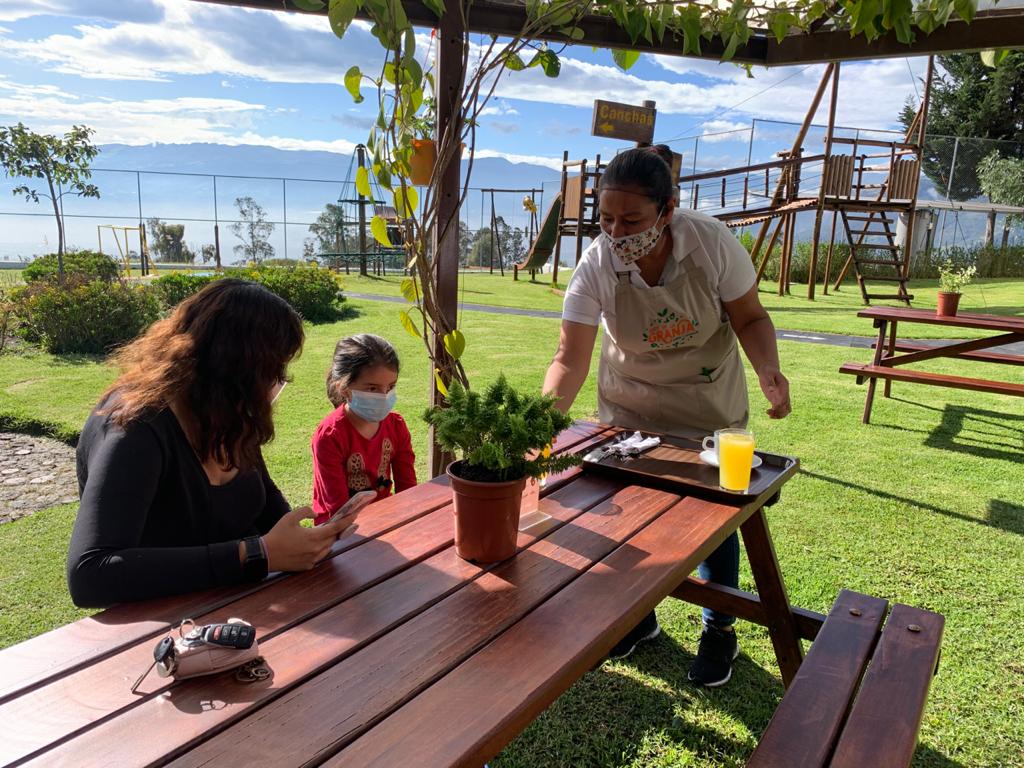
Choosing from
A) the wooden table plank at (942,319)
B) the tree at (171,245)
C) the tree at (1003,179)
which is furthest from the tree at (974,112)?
the tree at (171,245)

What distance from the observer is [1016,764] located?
2.04 meters

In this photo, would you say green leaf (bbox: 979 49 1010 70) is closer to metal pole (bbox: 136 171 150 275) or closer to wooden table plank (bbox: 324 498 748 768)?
wooden table plank (bbox: 324 498 748 768)

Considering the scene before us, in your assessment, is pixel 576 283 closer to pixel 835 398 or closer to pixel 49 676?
pixel 49 676

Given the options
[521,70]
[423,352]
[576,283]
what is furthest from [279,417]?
[521,70]

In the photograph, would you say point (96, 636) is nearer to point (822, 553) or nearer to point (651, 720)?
point (651, 720)

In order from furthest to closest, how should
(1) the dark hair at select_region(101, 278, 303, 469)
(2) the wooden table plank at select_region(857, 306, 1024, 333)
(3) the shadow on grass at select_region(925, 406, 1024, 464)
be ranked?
(2) the wooden table plank at select_region(857, 306, 1024, 333)
(3) the shadow on grass at select_region(925, 406, 1024, 464)
(1) the dark hair at select_region(101, 278, 303, 469)

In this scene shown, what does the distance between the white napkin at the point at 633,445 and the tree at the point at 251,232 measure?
914 inches

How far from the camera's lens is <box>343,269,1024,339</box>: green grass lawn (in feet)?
33.3

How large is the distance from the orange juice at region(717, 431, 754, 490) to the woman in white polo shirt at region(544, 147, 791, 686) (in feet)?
1.23

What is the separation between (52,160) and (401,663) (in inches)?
473

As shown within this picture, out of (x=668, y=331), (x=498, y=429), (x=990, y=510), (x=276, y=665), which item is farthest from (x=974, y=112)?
(x=276, y=665)

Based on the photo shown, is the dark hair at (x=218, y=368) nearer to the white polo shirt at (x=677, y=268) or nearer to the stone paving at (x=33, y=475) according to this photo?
the white polo shirt at (x=677, y=268)

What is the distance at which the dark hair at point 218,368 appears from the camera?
153 centimetres

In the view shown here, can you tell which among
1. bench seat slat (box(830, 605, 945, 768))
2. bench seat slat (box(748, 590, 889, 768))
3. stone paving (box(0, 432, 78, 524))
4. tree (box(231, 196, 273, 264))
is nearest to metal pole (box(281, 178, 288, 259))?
tree (box(231, 196, 273, 264))
